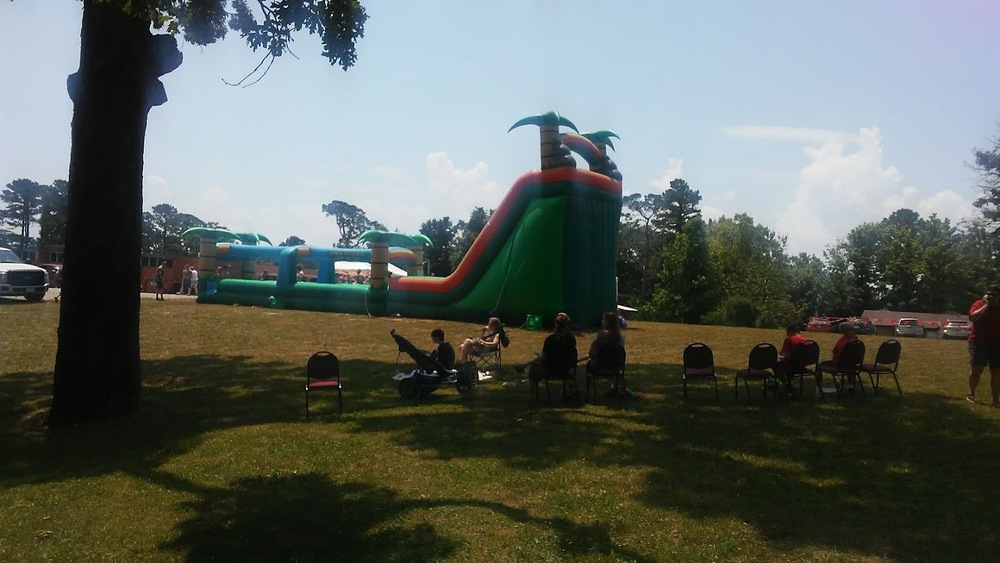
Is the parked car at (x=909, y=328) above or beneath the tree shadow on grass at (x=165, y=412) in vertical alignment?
above

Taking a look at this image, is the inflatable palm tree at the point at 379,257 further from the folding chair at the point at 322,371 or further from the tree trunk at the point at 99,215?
the folding chair at the point at 322,371

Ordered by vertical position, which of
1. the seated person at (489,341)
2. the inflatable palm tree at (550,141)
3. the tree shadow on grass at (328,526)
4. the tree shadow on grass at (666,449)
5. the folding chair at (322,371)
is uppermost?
the inflatable palm tree at (550,141)

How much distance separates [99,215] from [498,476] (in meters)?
5.90

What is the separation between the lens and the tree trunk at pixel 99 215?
8.20m

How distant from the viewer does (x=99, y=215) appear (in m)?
8.22

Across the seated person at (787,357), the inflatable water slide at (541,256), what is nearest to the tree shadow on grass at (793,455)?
the seated person at (787,357)

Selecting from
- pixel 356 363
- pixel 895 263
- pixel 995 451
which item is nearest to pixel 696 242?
pixel 895 263

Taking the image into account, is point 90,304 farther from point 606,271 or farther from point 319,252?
point 319,252

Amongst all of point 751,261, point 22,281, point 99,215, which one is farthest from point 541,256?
point 751,261

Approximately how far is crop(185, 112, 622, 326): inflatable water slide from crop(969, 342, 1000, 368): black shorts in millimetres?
10580

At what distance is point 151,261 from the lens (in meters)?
54.2

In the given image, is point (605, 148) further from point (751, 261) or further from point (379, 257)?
point (751, 261)

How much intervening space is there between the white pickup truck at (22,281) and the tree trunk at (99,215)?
61.9 ft

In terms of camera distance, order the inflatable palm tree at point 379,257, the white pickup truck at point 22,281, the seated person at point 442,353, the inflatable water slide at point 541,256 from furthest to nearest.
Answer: the inflatable palm tree at point 379,257, the white pickup truck at point 22,281, the inflatable water slide at point 541,256, the seated person at point 442,353
